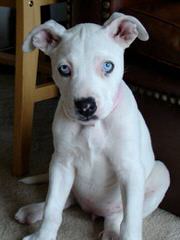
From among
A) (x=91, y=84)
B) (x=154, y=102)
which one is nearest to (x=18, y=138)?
(x=154, y=102)

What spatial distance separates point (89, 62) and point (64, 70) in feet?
0.19

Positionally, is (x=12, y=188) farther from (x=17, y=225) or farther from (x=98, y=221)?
(x=98, y=221)

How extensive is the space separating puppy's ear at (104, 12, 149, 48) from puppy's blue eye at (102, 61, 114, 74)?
8 cm

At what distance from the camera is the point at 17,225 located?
4.27 feet

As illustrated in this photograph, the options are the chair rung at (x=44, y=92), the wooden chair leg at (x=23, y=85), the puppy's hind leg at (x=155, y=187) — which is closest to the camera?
the puppy's hind leg at (x=155, y=187)

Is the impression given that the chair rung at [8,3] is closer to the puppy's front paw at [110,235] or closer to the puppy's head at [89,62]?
the puppy's head at [89,62]

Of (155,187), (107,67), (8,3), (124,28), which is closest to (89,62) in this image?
(107,67)

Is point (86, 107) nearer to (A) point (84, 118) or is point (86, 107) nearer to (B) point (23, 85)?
(A) point (84, 118)

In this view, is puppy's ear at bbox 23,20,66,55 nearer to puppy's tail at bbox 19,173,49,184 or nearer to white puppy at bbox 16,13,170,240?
white puppy at bbox 16,13,170,240

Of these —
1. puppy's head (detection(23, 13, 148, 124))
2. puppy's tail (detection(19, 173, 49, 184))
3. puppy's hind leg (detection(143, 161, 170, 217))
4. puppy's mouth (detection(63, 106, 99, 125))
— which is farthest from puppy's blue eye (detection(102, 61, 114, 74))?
puppy's tail (detection(19, 173, 49, 184))

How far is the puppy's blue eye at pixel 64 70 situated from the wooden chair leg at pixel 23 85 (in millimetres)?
430

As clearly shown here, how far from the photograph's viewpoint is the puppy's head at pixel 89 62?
39.3 inches

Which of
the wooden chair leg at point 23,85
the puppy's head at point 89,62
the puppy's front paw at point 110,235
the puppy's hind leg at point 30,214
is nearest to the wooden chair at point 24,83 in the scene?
the wooden chair leg at point 23,85

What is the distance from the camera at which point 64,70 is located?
1.02 metres
